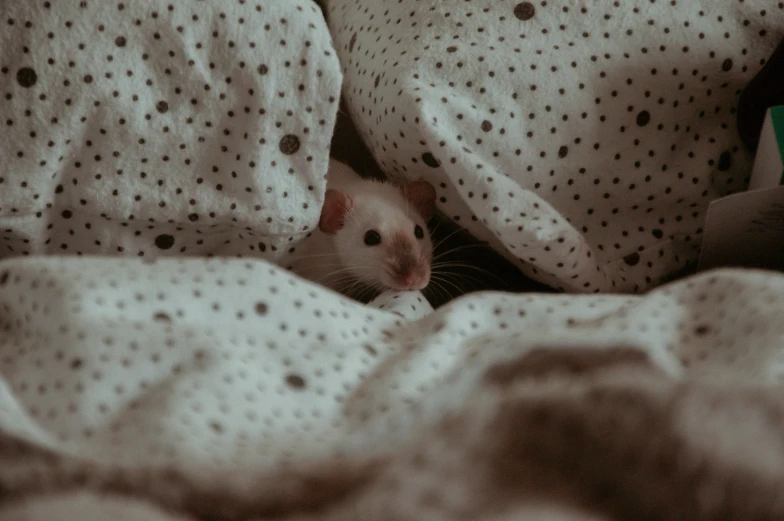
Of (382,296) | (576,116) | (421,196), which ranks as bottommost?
(382,296)

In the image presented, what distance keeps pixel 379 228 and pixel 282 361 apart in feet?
1.57

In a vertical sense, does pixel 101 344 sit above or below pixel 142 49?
below

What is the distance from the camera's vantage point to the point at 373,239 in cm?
106

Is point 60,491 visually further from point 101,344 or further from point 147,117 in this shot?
point 147,117

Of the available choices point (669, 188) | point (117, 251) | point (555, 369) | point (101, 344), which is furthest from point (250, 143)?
point (669, 188)

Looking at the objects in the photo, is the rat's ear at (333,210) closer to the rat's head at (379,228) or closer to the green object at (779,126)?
the rat's head at (379,228)

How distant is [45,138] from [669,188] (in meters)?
0.83

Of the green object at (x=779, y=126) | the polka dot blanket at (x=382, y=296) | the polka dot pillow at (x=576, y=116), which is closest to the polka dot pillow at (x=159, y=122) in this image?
the polka dot blanket at (x=382, y=296)

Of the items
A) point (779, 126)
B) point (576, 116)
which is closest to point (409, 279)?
point (576, 116)

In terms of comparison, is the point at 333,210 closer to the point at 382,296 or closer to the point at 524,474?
the point at 382,296

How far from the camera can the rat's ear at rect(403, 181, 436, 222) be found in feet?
3.33

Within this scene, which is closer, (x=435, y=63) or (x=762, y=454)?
(x=762, y=454)

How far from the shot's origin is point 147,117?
31.1 inches

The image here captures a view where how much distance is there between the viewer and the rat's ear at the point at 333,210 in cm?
105
